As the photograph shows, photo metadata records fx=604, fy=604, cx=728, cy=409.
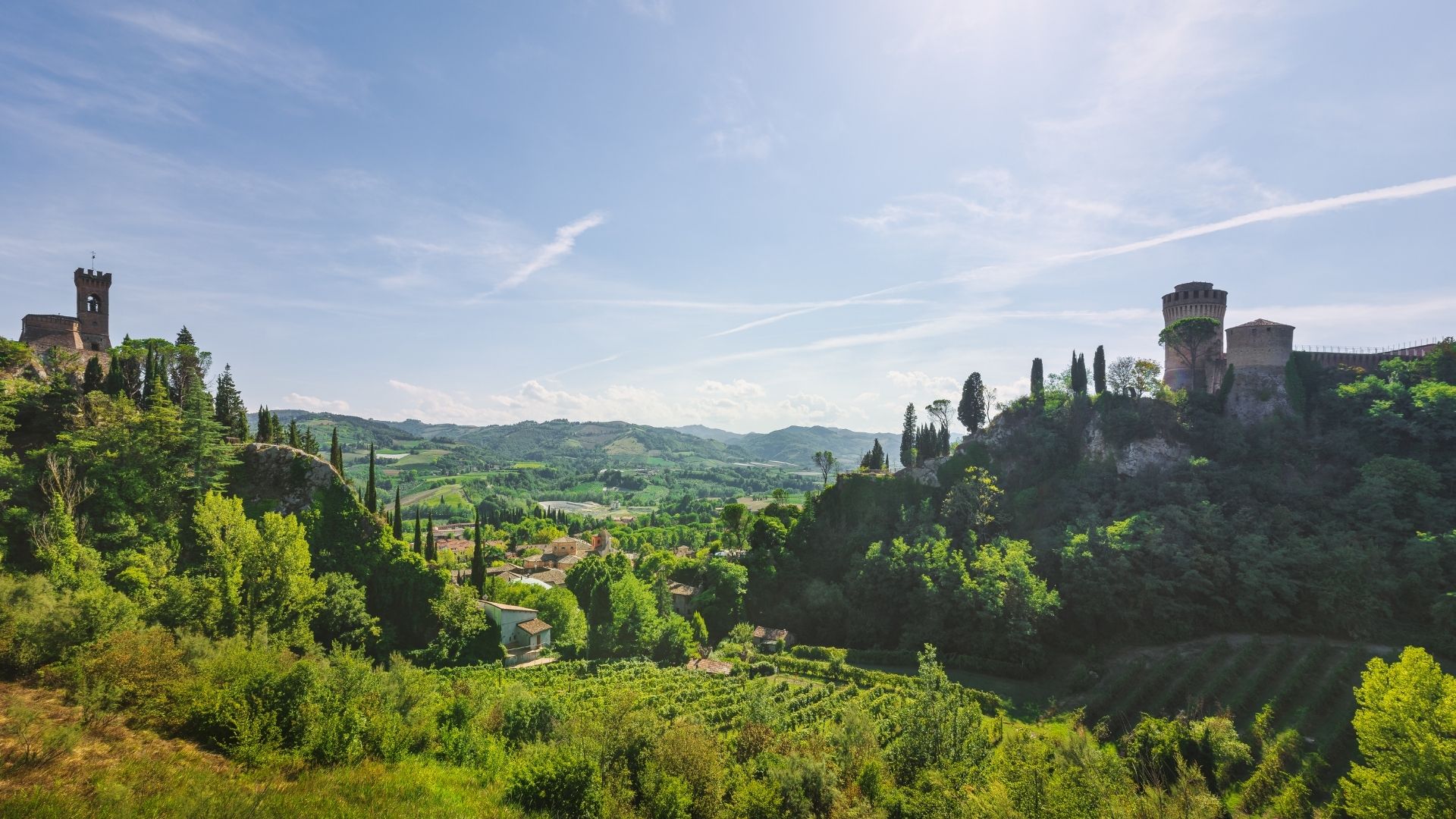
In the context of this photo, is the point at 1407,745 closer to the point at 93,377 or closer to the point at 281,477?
the point at 281,477

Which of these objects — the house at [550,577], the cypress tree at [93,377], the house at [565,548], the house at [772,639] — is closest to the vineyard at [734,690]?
the house at [772,639]

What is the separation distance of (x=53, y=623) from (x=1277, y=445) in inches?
2597

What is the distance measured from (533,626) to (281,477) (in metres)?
21.3

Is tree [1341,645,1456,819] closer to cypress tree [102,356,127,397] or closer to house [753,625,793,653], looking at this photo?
house [753,625,793,653]

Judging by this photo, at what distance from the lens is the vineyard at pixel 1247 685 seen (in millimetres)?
28406

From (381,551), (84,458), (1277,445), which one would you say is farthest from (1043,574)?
(84,458)

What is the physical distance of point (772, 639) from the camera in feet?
155

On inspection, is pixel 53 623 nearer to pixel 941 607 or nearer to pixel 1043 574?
pixel 941 607

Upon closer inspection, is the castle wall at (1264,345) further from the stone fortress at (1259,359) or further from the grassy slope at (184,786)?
the grassy slope at (184,786)

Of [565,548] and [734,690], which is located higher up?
[734,690]

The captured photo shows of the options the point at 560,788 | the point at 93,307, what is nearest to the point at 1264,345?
the point at 560,788

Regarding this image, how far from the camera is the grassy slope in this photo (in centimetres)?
1036

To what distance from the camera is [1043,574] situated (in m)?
44.3

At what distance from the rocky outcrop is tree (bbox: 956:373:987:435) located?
53504 mm
